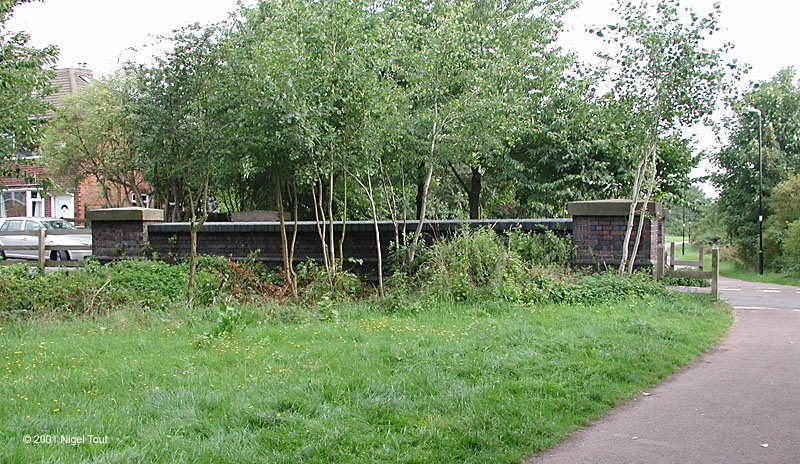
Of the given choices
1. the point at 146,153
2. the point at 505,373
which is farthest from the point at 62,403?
the point at 146,153

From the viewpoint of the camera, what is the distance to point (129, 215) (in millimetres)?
17422

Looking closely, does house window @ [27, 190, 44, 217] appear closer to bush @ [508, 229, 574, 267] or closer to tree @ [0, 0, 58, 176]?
tree @ [0, 0, 58, 176]

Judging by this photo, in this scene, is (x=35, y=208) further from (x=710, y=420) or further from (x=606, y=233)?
(x=710, y=420)

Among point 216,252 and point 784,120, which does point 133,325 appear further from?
point 784,120

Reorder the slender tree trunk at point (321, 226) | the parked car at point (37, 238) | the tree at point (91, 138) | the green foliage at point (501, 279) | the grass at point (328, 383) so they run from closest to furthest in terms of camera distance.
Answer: the grass at point (328, 383) < the green foliage at point (501, 279) < the slender tree trunk at point (321, 226) < the parked car at point (37, 238) < the tree at point (91, 138)

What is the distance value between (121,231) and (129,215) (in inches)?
21.6

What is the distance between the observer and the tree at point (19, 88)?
395 inches

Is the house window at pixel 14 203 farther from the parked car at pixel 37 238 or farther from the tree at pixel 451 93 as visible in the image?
the tree at pixel 451 93

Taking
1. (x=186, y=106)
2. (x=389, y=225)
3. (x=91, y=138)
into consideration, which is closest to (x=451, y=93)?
(x=389, y=225)

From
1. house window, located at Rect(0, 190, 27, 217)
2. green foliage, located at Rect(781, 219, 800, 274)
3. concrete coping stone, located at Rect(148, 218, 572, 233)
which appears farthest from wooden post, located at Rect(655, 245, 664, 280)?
house window, located at Rect(0, 190, 27, 217)

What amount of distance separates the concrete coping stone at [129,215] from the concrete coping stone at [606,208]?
9.81 m

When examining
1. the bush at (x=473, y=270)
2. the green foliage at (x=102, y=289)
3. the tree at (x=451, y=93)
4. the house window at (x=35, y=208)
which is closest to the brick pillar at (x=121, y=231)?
the green foliage at (x=102, y=289)

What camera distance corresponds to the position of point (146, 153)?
43.4 feet

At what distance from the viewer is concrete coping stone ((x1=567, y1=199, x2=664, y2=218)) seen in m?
14.2
